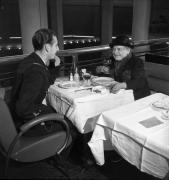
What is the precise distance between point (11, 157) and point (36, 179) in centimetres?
47

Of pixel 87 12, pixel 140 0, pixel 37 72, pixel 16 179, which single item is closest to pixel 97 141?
pixel 37 72

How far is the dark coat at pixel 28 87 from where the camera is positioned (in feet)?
5.35

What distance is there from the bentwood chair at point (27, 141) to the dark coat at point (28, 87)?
0.14m

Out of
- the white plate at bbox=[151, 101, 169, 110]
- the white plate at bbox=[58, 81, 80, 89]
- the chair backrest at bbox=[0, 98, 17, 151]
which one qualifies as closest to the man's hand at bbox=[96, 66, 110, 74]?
the white plate at bbox=[58, 81, 80, 89]

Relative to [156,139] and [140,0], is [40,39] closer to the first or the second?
[156,139]

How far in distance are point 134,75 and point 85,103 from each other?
2.05 feet

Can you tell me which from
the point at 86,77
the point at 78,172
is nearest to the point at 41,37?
the point at 86,77

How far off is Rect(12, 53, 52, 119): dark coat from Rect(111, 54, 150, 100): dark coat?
2.82 feet

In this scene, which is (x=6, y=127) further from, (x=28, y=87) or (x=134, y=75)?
(x=134, y=75)

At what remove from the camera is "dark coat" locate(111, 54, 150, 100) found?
2.25 metres

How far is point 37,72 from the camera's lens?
5.49 feet

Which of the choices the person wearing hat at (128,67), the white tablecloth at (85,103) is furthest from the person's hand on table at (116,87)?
the person wearing hat at (128,67)

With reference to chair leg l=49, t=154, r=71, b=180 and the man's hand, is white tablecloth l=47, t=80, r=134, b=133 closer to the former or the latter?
chair leg l=49, t=154, r=71, b=180

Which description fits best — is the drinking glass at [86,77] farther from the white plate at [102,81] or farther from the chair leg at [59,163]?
the chair leg at [59,163]
